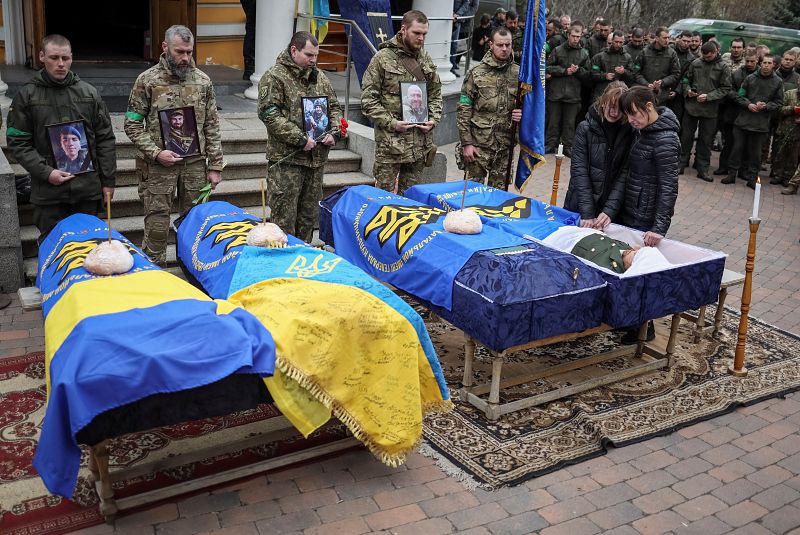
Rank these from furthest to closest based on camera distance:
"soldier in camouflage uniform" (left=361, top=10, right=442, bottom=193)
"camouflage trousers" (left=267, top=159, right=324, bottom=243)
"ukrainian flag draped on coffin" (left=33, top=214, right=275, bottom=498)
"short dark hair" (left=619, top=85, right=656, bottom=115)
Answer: "soldier in camouflage uniform" (left=361, top=10, right=442, bottom=193)
"camouflage trousers" (left=267, top=159, right=324, bottom=243)
"short dark hair" (left=619, top=85, right=656, bottom=115)
"ukrainian flag draped on coffin" (left=33, top=214, right=275, bottom=498)

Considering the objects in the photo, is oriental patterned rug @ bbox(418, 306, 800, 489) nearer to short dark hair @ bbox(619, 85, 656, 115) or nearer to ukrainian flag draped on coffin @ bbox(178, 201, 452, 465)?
ukrainian flag draped on coffin @ bbox(178, 201, 452, 465)

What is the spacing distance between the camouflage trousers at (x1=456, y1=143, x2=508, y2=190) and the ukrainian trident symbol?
10.2 feet

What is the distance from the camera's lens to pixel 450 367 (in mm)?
5375

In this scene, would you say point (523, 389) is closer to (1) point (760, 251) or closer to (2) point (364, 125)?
(1) point (760, 251)

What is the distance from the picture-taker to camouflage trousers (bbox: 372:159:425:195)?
6.90 metres

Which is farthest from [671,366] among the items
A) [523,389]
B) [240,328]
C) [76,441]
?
[76,441]

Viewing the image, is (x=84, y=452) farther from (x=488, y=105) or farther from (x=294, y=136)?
(x=488, y=105)

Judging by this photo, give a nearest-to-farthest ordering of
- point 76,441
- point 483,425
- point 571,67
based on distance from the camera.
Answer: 1. point 76,441
2. point 483,425
3. point 571,67

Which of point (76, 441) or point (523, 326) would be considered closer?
point (76, 441)

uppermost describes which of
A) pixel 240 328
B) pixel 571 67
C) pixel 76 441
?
pixel 571 67

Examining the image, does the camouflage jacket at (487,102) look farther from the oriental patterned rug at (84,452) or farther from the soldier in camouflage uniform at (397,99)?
the oriental patterned rug at (84,452)

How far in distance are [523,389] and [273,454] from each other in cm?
168

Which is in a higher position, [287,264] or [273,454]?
[287,264]

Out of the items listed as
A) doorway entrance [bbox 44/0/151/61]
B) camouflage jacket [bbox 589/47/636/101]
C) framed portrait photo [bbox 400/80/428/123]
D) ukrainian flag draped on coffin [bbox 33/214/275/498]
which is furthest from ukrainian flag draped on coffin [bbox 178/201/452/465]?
camouflage jacket [bbox 589/47/636/101]
